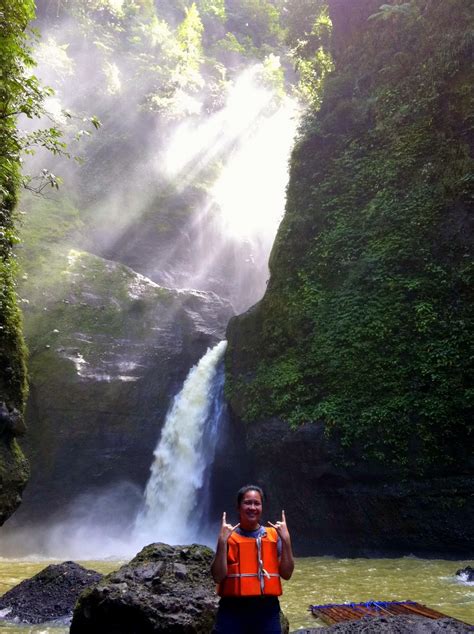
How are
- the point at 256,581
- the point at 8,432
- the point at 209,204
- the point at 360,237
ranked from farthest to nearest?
the point at 209,204 → the point at 360,237 → the point at 8,432 → the point at 256,581

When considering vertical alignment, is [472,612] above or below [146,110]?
below

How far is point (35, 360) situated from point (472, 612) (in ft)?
51.3

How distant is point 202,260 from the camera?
104ft

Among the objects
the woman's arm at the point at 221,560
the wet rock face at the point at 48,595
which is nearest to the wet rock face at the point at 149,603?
the wet rock face at the point at 48,595

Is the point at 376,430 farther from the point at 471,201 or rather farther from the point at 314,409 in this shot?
the point at 471,201

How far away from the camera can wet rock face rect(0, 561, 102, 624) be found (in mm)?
7184

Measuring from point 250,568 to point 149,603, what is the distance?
2.83m

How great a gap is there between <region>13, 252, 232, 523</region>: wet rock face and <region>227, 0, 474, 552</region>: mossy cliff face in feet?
13.4

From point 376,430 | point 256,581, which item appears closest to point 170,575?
point 256,581

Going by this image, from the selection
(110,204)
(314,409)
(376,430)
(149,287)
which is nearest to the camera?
(376,430)

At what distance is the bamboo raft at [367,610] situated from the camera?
645cm

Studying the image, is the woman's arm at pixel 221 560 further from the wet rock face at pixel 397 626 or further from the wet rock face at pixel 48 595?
the wet rock face at pixel 48 595

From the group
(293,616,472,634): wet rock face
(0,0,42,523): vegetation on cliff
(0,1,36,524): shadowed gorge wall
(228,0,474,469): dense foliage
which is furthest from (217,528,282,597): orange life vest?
(228,0,474,469): dense foliage

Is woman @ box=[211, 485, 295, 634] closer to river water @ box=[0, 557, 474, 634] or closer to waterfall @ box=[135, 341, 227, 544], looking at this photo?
river water @ box=[0, 557, 474, 634]
